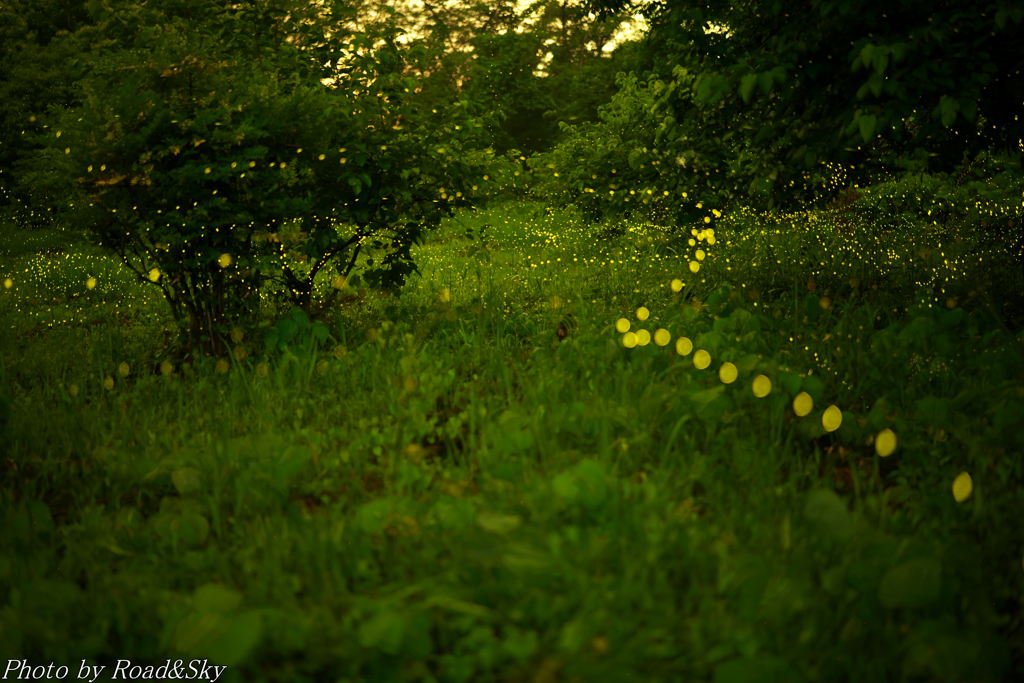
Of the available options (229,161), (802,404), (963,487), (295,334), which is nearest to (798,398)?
(802,404)

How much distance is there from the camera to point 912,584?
158 centimetres

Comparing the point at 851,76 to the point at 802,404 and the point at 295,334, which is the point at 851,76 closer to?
the point at 802,404

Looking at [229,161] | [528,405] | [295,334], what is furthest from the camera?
[295,334]

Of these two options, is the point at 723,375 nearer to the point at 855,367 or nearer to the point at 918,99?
the point at 855,367

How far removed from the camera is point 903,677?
58.4 inches

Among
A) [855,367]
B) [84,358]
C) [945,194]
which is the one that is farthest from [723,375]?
[945,194]

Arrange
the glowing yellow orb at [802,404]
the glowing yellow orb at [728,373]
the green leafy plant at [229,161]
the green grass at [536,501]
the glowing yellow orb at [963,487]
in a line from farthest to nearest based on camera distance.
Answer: the green leafy plant at [229,161] < the glowing yellow orb at [728,373] < the glowing yellow orb at [802,404] < the glowing yellow orb at [963,487] < the green grass at [536,501]

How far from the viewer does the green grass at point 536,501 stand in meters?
1.56

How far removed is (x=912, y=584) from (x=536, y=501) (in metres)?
0.98

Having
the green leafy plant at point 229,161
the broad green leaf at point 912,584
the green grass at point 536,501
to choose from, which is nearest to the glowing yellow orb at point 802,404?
the green grass at point 536,501

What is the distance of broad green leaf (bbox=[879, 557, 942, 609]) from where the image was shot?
1.57m

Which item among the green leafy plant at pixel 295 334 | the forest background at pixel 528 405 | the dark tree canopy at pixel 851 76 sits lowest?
the green leafy plant at pixel 295 334

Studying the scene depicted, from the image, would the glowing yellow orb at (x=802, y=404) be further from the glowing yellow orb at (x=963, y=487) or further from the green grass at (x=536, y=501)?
the glowing yellow orb at (x=963, y=487)

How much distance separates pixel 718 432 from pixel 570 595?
1.27 meters
